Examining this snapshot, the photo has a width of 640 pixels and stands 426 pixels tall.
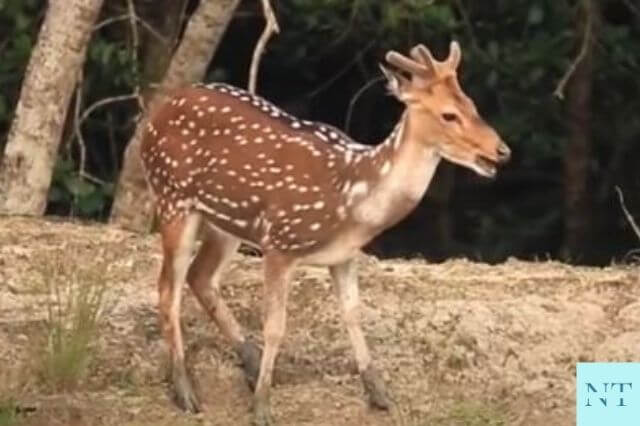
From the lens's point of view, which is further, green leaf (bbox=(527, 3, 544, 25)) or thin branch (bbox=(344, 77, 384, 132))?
thin branch (bbox=(344, 77, 384, 132))

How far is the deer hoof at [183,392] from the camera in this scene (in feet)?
27.6

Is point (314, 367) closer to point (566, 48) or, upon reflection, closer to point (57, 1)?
point (57, 1)

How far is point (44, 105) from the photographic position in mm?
10680

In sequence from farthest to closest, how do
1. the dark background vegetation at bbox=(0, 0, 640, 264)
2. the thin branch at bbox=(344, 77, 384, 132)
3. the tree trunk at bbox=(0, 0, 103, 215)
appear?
the thin branch at bbox=(344, 77, 384, 132) → the dark background vegetation at bbox=(0, 0, 640, 264) → the tree trunk at bbox=(0, 0, 103, 215)

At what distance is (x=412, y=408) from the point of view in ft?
27.9

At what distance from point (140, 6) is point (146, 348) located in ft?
12.1

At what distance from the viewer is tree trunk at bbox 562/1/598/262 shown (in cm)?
1230

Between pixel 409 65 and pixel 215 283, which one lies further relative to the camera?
pixel 215 283

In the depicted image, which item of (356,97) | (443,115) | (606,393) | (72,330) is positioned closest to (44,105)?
(356,97)

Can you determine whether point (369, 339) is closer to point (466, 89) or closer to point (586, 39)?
point (586, 39)

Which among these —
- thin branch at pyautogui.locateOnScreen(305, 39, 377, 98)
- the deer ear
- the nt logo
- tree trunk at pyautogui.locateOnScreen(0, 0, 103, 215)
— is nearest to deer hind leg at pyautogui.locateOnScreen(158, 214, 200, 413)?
the deer ear

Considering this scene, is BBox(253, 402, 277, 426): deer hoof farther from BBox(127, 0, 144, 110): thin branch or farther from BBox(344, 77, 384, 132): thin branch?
BBox(344, 77, 384, 132): thin branch

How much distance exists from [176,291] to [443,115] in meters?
1.23

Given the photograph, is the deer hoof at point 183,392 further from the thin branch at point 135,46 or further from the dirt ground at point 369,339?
the thin branch at point 135,46
